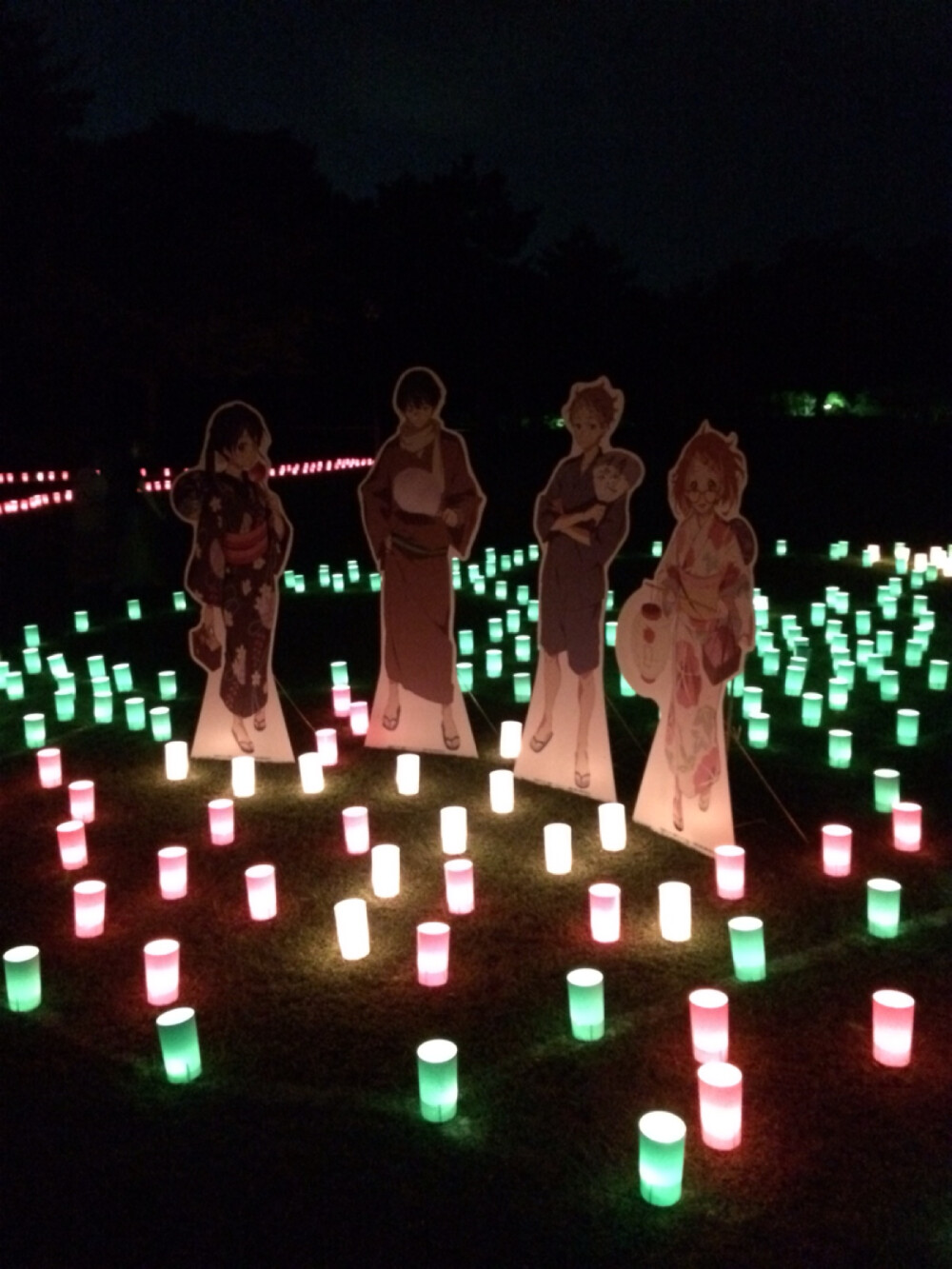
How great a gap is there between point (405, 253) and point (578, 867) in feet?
92.5

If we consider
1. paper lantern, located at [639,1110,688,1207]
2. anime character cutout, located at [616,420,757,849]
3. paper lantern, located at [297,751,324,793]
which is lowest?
paper lantern, located at [639,1110,688,1207]

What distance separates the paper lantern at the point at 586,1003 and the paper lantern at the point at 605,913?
2.22 feet

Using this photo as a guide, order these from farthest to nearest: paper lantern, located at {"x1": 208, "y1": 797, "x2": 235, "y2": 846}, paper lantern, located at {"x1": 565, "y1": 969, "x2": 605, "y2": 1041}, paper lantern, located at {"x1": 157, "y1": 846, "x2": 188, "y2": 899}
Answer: paper lantern, located at {"x1": 208, "y1": 797, "x2": 235, "y2": 846} < paper lantern, located at {"x1": 157, "y1": 846, "x2": 188, "y2": 899} < paper lantern, located at {"x1": 565, "y1": 969, "x2": 605, "y2": 1041}

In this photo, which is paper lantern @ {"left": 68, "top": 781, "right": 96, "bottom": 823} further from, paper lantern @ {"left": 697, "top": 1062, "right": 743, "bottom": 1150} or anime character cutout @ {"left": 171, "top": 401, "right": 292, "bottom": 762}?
paper lantern @ {"left": 697, "top": 1062, "right": 743, "bottom": 1150}

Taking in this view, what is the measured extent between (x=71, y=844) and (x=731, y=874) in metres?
3.29

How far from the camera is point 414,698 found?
7352mm

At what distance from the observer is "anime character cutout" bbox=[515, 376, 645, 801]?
6152 mm

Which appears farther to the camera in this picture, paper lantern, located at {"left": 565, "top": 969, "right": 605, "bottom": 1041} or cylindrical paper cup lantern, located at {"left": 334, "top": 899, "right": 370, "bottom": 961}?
cylindrical paper cup lantern, located at {"left": 334, "top": 899, "right": 370, "bottom": 961}

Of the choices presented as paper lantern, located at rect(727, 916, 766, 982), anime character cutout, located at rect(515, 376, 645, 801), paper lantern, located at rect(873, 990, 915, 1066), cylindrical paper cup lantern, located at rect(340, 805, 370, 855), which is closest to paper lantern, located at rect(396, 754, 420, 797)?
anime character cutout, located at rect(515, 376, 645, 801)

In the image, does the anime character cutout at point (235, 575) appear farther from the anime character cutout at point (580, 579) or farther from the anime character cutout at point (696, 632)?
the anime character cutout at point (696, 632)

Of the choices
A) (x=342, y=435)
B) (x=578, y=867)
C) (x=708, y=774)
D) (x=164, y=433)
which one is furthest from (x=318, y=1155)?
(x=342, y=435)

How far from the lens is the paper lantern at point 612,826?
19.0ft

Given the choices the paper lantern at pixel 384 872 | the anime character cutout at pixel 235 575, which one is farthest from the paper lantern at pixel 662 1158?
the anime character cutout at pixel 235 575

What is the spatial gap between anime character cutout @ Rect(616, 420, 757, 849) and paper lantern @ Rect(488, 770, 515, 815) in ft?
2.78
